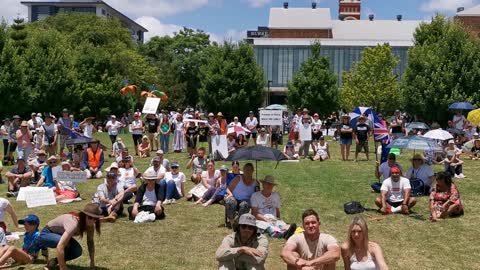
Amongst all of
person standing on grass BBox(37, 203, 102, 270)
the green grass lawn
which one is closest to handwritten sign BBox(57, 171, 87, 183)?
the green grass lawn

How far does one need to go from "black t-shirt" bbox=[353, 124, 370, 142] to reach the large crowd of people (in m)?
0.03

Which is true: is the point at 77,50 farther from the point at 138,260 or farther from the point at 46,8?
the point at 46,8

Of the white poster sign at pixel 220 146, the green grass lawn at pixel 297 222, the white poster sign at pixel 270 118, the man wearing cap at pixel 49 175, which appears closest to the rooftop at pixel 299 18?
the white poster sign at pixel 270 118

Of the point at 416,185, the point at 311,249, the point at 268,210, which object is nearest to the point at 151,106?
the point at 416,185

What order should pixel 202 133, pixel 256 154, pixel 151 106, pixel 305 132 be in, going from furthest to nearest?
pixel 151 106 < pixel 202 133 < pixel 305 132 < pixel 256 154

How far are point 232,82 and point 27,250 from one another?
115 feet

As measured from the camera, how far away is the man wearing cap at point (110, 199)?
11676 millimetres

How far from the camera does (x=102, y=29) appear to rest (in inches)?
2466

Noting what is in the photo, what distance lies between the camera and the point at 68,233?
779 cm

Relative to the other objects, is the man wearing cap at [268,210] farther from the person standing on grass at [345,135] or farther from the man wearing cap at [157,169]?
the person standing on grass at [345,135]

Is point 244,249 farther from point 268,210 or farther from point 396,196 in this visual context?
point 396,196

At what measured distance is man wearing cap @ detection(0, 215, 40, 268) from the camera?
7.95 meters

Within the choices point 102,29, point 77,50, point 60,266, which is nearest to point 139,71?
point 102,29

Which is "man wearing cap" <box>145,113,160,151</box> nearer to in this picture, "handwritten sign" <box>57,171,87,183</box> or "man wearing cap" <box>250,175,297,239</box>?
"handwritten sign" <box>57,171,87,183</box>
